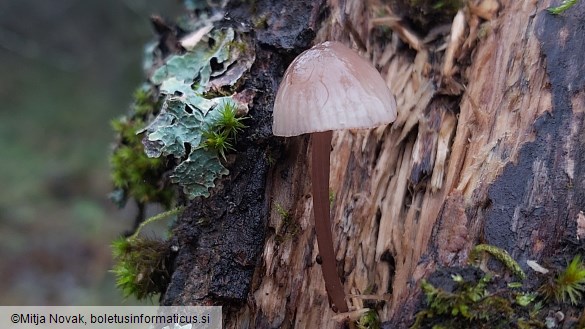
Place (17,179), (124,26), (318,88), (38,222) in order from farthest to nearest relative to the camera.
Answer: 1. (124,26)
2. (17,179)
3. (38,222)
4. (318,88)

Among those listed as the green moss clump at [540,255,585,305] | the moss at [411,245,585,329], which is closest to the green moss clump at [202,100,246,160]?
the moss at [411,245,585,329]

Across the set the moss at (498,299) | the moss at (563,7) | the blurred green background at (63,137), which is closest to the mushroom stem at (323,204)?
the moss at (498,299)

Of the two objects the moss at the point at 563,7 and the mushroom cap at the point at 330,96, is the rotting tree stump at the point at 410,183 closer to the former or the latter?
the moss at the point at 563,7

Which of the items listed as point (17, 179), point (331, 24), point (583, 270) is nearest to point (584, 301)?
point (583, 270)

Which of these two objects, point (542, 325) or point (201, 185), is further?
point (201, 185)

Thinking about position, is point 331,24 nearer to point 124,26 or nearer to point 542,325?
point 542,325
